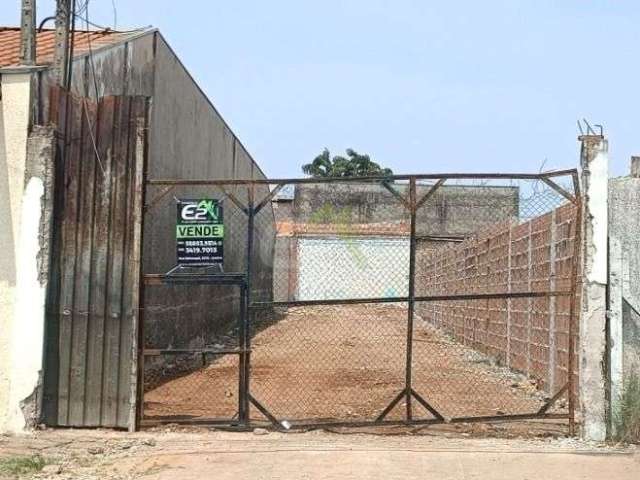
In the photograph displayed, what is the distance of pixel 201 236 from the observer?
340 inches

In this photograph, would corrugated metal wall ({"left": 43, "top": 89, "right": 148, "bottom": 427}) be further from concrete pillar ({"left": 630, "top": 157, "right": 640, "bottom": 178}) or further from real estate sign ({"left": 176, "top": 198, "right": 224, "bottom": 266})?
concrete pillar ({"left": 630, "top": 157, "right": 640, "bottom": 178})

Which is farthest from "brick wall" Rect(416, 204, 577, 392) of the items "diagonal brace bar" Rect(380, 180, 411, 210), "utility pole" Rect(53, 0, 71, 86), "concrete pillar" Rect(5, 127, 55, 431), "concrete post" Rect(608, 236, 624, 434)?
"utility pole" Rect(53, 0, 71, 86)

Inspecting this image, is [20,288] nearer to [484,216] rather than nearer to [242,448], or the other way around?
[242,448]

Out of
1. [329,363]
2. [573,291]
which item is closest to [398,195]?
[573,291]

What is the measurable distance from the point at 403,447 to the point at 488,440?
0.98 m

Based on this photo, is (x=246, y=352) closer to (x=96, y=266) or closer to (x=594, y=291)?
(x=96, y=266)

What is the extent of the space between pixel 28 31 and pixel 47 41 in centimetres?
416

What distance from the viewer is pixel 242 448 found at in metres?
8.02

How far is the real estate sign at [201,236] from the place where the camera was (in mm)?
8633

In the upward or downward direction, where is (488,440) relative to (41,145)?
downward

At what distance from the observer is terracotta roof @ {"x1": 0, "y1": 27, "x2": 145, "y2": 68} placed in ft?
38.1

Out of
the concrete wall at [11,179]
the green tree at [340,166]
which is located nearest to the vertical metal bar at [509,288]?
the concrete wall at [11,179]

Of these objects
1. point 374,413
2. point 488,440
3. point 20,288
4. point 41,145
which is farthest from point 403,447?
point 41,145

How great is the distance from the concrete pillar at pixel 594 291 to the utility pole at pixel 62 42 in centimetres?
574
